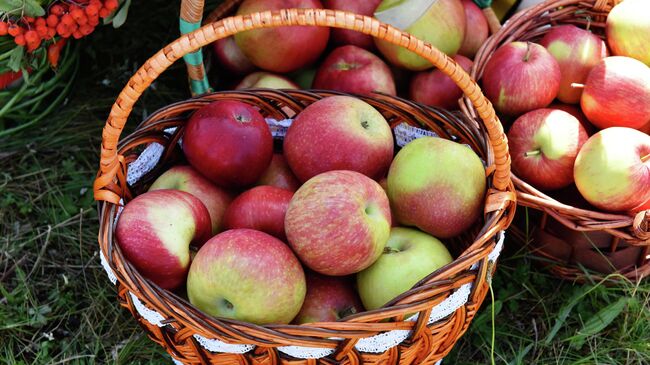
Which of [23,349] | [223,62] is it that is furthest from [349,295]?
[223,62]

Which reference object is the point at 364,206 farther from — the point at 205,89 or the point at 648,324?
the point at 648,324

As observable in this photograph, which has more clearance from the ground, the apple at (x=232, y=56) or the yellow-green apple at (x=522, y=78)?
the yellow-green apple at (x=522, y=78)

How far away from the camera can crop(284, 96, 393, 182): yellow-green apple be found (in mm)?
1274

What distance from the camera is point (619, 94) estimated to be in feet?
4.74

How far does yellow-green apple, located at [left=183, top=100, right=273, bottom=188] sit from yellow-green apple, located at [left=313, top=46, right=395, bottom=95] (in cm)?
33

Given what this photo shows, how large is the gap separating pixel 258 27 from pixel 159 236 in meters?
0.39

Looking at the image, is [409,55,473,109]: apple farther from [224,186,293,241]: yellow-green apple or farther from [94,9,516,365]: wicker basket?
[224,186,293,241]: yellow-green apple

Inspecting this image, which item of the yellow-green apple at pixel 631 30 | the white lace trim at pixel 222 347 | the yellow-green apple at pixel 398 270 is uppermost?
the yellow-green apple at pixel 631 30

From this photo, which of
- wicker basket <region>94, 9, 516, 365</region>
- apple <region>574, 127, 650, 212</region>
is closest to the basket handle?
wicker basket <region>94, 9, 516, 365</region>

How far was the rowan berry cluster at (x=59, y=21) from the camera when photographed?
4.79ft

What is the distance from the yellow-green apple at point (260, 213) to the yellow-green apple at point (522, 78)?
2.04ft

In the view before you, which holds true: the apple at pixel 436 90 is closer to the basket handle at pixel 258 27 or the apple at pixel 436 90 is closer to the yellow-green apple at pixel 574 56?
the yellow-green apple at pixel 574 56

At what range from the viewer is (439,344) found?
1.14 m

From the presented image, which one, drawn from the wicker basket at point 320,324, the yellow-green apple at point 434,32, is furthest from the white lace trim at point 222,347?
the yellow-green apple at point 434,32
